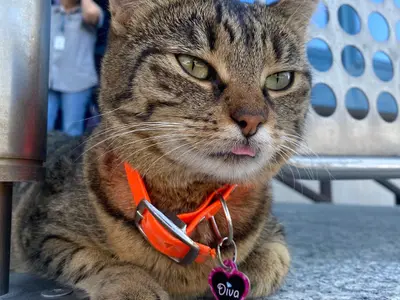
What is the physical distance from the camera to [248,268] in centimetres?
131

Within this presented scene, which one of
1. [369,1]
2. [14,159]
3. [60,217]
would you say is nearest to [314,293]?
[60,217]

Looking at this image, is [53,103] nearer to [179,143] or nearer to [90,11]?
[90,11]

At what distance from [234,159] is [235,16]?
1.51ft

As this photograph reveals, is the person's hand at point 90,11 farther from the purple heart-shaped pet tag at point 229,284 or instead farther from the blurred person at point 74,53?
the purple heart-shaped pet tag at point 229,284

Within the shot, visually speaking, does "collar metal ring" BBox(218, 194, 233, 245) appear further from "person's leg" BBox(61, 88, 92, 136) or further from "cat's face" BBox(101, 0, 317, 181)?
"person's leg" BBox(61, 88, 92, 136)

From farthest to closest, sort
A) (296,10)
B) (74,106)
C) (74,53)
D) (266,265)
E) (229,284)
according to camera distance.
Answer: (74,106) → (74,53) → (296,10) → (266,265) → (229,284)

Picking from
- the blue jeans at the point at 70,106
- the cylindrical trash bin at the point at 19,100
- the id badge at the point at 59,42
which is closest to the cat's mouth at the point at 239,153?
the cylindrical trash bin at the point at 19,100

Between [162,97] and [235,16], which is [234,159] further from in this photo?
[235,16]

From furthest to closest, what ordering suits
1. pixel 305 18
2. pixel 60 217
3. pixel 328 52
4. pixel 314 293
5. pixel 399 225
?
pixel 399 225 → pixel 328 52 → pixel 305 18 → pixel 60 217 → pixel 314 293

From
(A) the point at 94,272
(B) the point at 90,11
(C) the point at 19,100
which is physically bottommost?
(A) the point at 94,272

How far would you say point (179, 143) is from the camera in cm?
113

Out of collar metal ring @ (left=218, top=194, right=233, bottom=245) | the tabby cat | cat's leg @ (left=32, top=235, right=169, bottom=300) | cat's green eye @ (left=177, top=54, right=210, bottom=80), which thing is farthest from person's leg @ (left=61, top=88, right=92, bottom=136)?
collar metal ring @ (left=218, top=194, right=233, bottom=245)

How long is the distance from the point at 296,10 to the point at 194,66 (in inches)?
20.8

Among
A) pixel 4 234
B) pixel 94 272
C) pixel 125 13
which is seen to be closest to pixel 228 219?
pixel 94 272
